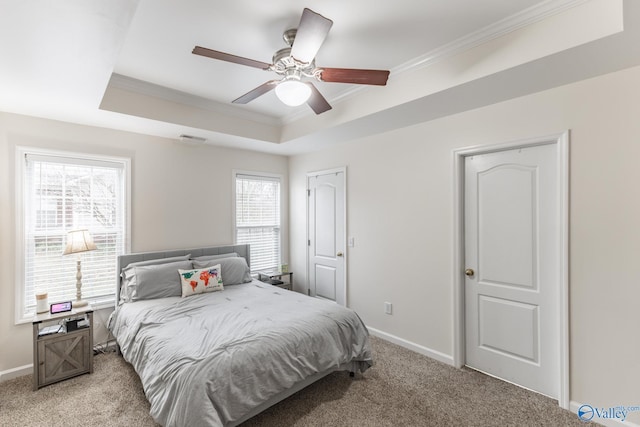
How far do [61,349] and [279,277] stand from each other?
2.47m

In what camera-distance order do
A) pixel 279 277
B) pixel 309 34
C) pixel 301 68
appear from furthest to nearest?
1. pixel 279 277
2. pixel 301 68
3. pixel 309 34

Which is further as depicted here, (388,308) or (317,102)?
(388,308)

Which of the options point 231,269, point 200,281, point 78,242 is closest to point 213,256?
point 231,269

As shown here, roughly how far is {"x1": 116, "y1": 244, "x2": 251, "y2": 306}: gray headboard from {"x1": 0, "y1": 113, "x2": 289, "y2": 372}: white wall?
111mm

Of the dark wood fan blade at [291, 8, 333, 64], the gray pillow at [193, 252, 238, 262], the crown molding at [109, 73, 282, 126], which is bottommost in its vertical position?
the gray pillow at [193, 252, 238, 262]

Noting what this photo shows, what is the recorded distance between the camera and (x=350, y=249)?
3.88 m

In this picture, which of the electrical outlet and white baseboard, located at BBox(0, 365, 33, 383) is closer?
white baseboard, located at BBox(0, 365, 33, 383)

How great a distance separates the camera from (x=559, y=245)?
7.48ft

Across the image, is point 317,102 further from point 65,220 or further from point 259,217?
point 65,220

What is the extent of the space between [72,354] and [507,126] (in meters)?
4.33

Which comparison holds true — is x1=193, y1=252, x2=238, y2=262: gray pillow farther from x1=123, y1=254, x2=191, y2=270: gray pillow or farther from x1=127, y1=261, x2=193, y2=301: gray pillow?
x1=127, y1=261, x2=193, y2=301: gray pillow

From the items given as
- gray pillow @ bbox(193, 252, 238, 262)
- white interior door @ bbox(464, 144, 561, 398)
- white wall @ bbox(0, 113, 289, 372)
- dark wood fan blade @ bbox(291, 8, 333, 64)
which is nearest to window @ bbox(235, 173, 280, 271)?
white wall @ bbox(0, 113, 289, 372)

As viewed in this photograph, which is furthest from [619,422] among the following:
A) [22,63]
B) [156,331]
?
[22,63]

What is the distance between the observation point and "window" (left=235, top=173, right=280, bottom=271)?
4.35 m
